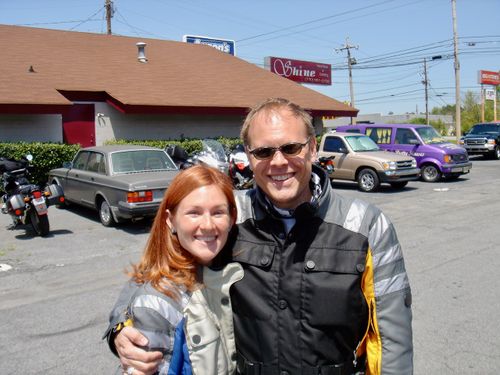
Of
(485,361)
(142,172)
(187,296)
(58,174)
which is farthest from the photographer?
(58,174)

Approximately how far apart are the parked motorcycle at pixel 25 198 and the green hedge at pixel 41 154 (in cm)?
422

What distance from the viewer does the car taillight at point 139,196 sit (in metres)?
8.77

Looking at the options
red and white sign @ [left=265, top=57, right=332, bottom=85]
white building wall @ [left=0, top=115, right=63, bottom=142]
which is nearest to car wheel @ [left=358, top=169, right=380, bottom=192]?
white building wall @ [left=0, top=115, right=63, bottom=142]

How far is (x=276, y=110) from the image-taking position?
6.46 feet

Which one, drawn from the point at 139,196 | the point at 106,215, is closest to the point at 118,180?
the point at 139,196

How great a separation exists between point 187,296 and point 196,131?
61.6ft

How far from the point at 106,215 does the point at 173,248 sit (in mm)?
7936

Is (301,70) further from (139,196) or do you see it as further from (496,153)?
(139,196)

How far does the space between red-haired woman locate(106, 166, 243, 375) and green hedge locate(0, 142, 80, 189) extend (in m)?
12.5

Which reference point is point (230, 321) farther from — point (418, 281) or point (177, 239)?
point (418, 281)

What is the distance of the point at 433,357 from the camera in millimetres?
4035

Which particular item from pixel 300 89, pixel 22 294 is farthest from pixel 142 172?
pixel 300 89

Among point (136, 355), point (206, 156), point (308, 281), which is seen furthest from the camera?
point (206, 156)

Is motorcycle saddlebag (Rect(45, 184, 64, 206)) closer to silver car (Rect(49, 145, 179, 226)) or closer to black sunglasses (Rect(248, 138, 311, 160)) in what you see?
silver car (Rect(49, 145, 179, 226))
